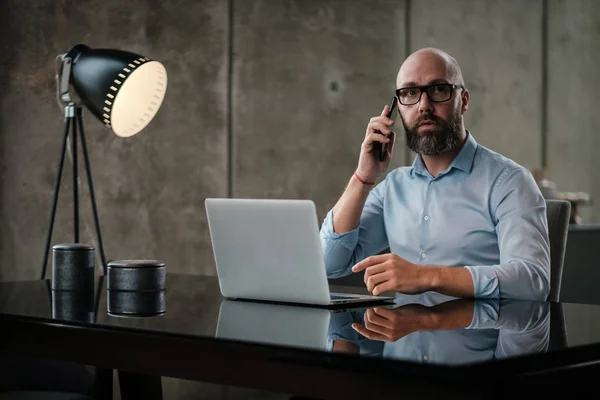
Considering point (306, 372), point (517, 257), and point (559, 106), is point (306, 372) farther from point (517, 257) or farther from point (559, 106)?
point (559, 106)

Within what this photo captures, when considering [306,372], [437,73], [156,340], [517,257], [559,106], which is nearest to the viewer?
[306,372]

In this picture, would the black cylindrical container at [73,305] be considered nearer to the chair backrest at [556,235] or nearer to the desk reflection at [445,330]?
the desk reflection at [445,330]

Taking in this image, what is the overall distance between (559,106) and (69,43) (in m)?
4.33

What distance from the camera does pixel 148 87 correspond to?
3.10 m

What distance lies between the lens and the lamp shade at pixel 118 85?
2881 mm

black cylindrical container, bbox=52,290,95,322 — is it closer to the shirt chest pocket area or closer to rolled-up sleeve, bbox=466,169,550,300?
rolled-up sleeve, bbox=466,169,550,300

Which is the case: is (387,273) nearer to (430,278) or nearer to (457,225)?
(430,278)

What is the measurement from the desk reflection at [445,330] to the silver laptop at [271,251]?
15 centimetres

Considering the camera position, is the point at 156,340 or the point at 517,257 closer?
the point at 156,340

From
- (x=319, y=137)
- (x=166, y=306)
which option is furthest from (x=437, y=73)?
(x=319, y=137)

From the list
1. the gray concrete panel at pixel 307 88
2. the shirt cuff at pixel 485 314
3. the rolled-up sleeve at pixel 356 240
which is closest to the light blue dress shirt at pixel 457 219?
the rolled-up sleeve at pixel 356 240

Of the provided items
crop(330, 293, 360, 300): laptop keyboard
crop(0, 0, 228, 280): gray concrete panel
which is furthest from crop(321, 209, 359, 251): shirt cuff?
crop(0, 0, 228, 280): gray concrete panel

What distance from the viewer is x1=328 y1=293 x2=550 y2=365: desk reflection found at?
1319 mm

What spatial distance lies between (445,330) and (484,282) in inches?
25.4
